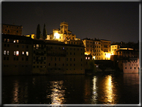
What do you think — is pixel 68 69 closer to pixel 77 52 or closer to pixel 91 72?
pixel 77 52

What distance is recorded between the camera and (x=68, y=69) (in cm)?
6253

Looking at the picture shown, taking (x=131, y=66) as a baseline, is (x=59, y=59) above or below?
above

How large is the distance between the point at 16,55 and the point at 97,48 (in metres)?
48.5

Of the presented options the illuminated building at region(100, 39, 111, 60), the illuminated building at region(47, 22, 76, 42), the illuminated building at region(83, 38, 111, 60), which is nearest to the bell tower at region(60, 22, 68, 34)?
the illuminated building at region(47, 22, 76, 42)

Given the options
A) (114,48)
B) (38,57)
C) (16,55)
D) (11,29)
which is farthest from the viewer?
(114,48)

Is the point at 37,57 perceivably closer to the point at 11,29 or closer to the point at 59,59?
the point at 59,59

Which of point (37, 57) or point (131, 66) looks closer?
point (37, 57)

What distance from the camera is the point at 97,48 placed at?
92.8m

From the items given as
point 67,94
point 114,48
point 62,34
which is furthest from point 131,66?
point 67,94

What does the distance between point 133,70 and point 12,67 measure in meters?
52.4

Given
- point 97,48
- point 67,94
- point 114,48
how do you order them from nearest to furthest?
point 67,94 < point 97,48 < point 114,48

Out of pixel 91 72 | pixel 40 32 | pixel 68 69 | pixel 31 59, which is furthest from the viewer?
pixel 40 32

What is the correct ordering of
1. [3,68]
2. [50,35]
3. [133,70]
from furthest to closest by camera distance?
1. [50,35]
2. [133,70]
3. [3,68]

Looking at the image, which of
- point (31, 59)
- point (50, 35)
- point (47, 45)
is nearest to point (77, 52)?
point (47, 45)
